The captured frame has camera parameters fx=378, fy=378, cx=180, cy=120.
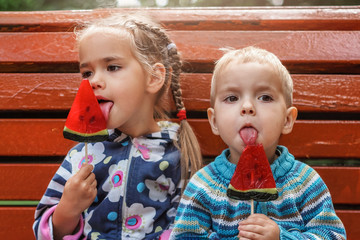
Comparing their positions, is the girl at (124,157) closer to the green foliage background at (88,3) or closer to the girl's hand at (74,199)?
the girl's hand at (74,199)

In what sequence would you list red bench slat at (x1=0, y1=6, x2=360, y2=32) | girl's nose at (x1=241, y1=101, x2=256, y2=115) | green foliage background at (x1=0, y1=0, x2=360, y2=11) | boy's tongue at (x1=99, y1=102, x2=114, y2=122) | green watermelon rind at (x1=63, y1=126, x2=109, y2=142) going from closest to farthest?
girl's nose at (x1=241, y1=101, x2=256, y2=115), green watermelon rind at (x1=63, y1=126, x2=109, y2=142), boy's tongue at (x1=99, y1=102, x2=114, y2=122), red bench slat at (x1=0, y1=6, x2=360, y2=32), green foliage background at (x1=0, y1=0, x2=360, y2=11)

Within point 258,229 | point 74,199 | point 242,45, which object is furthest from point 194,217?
point 242,45

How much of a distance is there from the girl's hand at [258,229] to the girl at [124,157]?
Result: 0.52 m

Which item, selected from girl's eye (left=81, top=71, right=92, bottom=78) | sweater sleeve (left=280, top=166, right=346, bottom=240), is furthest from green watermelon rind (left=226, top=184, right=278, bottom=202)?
girl's eye (left=81, top=71, right=92, bottom=78)

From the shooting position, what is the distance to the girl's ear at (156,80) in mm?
1779

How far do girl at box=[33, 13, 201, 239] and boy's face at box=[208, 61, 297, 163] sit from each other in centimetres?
39

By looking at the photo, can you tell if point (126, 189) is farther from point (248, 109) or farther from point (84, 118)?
point (248, 109)

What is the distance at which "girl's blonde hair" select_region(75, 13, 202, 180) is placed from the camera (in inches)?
68.6

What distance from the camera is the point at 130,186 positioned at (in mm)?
1684

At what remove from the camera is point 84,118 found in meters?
1.48

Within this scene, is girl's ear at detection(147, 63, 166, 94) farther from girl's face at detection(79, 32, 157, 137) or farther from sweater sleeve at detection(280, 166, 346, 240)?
sweater sleeve at detection(280, 166, 346, 240)

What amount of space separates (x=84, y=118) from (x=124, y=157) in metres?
0.33

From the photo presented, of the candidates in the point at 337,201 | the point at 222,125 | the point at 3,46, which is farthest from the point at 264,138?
the point at 3,46

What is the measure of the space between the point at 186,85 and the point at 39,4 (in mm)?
2639
